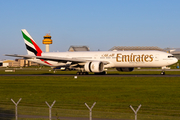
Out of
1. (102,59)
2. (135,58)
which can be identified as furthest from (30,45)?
(135,58)

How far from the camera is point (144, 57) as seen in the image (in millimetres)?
50938

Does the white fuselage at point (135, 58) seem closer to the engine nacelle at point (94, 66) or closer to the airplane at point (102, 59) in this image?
the airplane at point (102, 59)

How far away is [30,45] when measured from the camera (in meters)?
61.2

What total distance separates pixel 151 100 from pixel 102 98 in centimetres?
400

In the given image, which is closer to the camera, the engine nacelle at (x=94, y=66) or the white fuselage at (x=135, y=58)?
the white fuselage at (x=135, y=58)

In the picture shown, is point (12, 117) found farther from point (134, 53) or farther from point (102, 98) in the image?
point (134, 53)

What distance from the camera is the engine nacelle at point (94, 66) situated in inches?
2035

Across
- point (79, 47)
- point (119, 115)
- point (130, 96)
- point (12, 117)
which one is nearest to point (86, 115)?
point (119, 115)

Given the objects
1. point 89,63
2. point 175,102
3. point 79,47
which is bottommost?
point 175,102

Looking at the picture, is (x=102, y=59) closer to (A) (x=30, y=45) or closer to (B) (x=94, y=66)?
(B) (x=94, y=66)

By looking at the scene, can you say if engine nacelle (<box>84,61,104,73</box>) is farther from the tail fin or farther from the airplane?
the tail fin

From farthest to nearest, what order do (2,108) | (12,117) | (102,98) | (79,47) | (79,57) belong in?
(79,47) < (79,57) < (102,98) < (2,108) < (12,117)

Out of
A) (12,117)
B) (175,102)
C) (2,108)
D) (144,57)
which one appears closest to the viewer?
(12,117)

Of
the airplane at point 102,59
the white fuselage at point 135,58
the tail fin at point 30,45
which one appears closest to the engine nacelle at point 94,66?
the airplane at point 102,59
